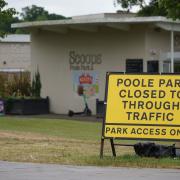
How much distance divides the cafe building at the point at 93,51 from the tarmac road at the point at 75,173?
50.3ft

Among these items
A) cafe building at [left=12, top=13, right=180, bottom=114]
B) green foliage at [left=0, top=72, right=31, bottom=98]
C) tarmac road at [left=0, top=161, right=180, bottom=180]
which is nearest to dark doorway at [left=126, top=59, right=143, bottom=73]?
cafe building at [left=12, top=13, right=180, bottom=114]

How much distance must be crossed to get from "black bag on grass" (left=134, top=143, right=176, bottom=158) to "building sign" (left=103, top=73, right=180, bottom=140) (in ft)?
1.83

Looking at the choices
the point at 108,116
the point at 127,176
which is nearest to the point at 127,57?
the point at 108,116

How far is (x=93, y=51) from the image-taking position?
30281 mm

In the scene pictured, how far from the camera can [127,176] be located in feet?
37.7

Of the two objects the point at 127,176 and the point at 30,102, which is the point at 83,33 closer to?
the point at 30,102

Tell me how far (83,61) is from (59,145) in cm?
1418

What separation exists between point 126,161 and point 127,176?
62.6 inches

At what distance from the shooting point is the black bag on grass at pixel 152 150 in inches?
546

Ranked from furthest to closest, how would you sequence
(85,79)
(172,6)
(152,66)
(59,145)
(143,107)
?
(85,79) < (152,66) < (172,6) < (59,145) < (143,107)

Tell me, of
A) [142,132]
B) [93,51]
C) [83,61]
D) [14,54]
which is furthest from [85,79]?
[14,54]

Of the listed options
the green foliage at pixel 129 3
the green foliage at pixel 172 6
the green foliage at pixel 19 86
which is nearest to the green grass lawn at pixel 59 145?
the green foliage at pixel 172 6

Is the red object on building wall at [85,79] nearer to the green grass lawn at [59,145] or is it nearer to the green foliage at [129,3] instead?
the green grass lawn at [59,145]

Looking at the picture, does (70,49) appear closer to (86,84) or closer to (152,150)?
(86,84)
